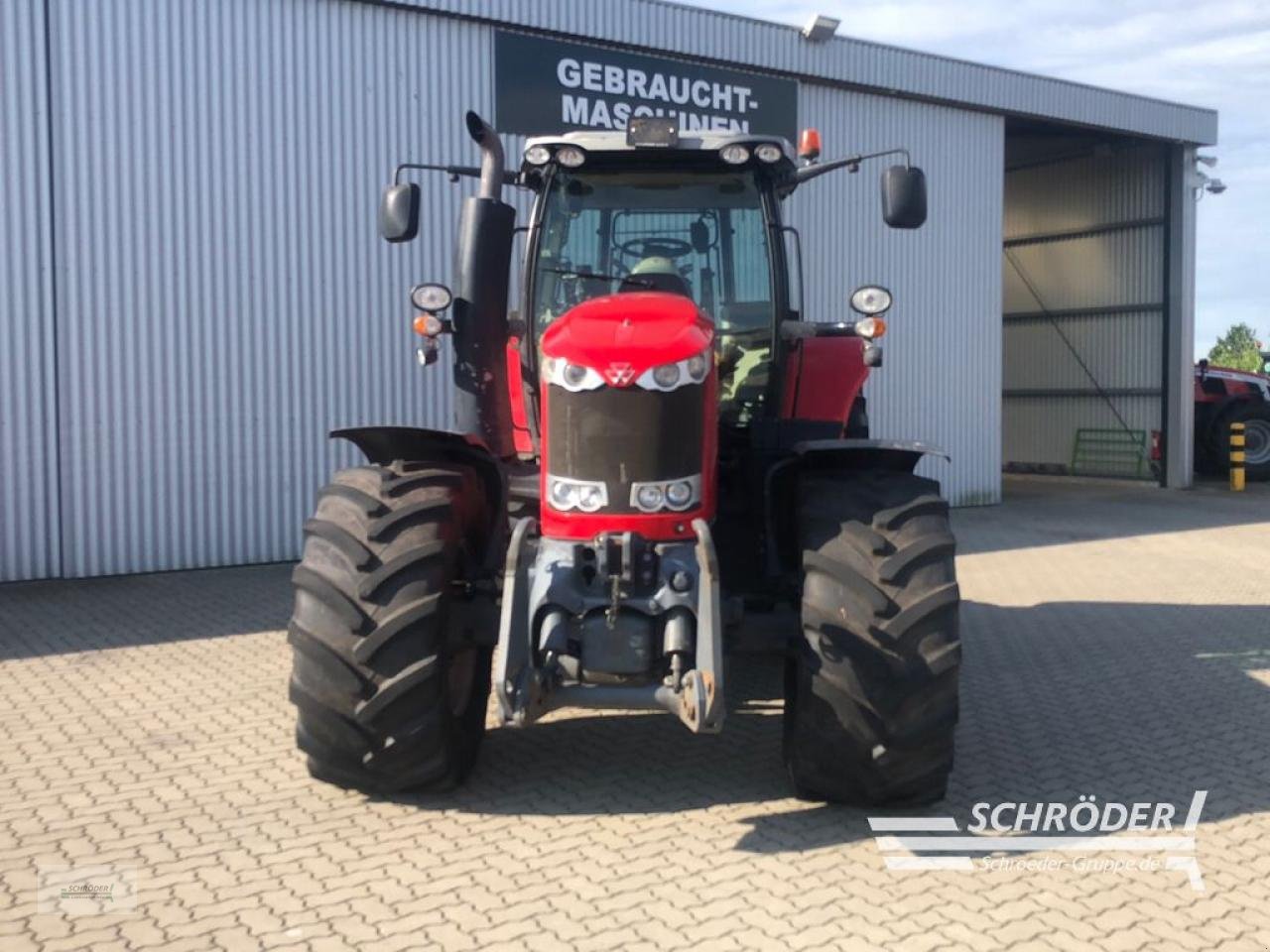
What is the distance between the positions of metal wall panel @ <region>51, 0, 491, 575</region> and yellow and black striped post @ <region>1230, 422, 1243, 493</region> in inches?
513

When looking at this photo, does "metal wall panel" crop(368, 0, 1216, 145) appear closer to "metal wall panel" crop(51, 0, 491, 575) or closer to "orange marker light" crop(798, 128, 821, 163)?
"metal wall panel" crop(51, 0, 491, 575)

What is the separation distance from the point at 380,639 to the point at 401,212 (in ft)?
7.13

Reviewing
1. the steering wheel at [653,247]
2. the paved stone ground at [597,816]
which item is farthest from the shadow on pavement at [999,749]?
the steering wheel at [653,247]

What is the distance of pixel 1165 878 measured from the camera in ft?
13.2

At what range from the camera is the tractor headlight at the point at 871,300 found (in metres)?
5.56

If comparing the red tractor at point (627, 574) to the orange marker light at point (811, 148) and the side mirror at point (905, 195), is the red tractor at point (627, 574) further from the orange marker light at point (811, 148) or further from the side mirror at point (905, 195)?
the orange marker light at point (811, 148)

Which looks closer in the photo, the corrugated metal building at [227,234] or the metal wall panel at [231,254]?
the corrugated metal building at [227,234]

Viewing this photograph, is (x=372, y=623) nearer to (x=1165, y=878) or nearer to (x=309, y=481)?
(x=1165, y=878)

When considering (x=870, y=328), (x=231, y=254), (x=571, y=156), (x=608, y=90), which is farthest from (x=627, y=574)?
(x=608, y=90)

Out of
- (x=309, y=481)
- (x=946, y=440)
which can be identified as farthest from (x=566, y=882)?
(x=946, y=440)

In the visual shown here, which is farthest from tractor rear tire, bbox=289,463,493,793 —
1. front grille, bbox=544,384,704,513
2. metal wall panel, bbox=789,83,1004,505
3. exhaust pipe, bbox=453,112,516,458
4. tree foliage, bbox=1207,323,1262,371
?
tree foliage, bbox=1207,323,1262,371

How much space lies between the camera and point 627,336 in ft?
14.7

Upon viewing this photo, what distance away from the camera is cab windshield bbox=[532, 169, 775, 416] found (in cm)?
548

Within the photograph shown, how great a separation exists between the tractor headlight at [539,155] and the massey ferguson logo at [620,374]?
1389 millimetres
